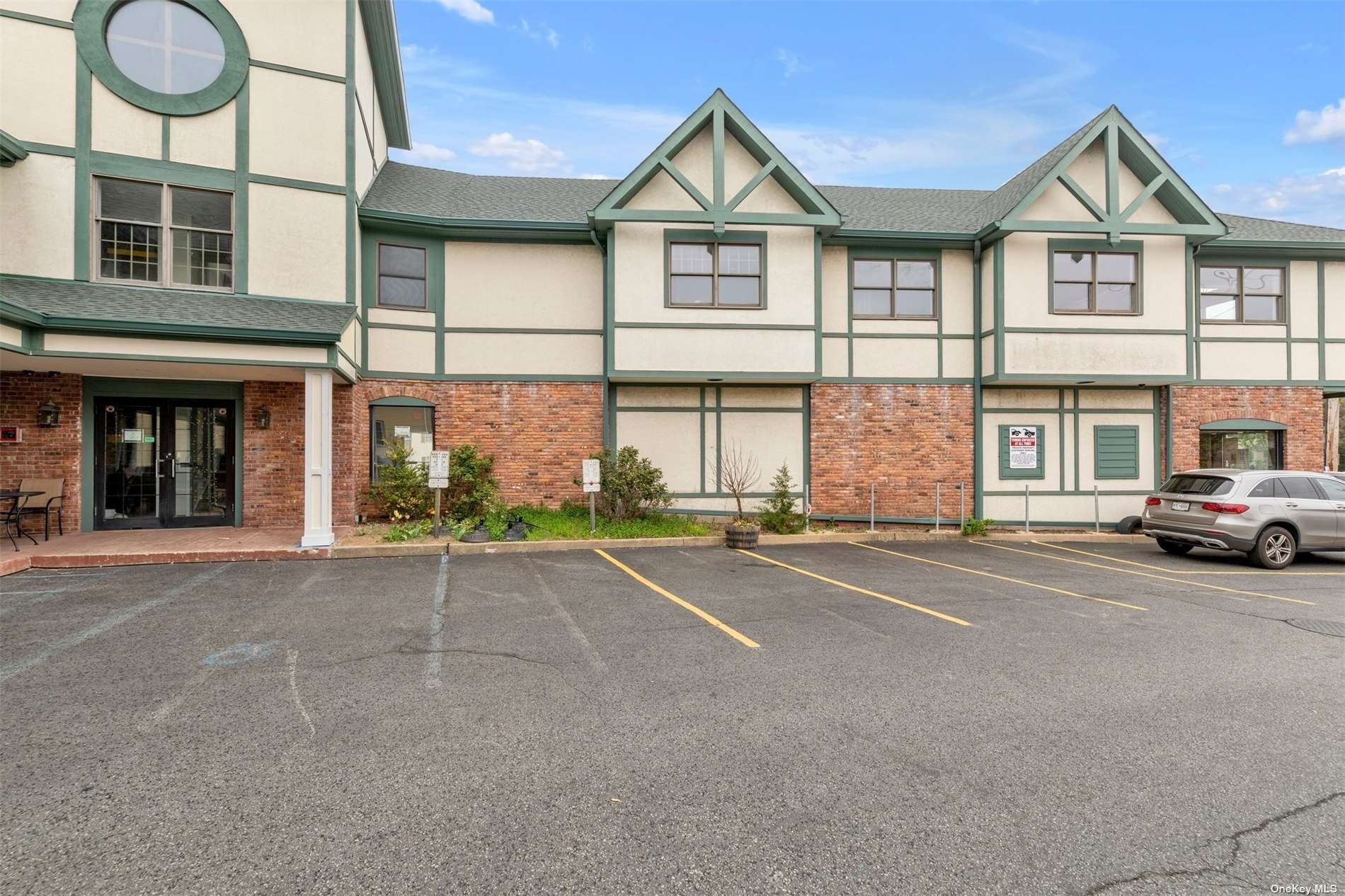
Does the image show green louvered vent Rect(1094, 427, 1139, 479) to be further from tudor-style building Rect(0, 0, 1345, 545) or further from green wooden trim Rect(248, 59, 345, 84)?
green wooden trim Rect(248, 59, 345, 84)

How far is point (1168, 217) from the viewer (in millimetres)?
13719

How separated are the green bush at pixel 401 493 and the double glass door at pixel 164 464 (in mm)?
2743

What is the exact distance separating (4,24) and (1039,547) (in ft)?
66.9

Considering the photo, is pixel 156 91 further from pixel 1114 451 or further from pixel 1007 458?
pixel 1114 451

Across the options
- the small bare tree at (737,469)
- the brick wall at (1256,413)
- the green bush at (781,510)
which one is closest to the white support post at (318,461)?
the small bare tree at (737,469)

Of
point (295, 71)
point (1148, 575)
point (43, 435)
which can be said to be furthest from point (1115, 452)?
point (43, 435)

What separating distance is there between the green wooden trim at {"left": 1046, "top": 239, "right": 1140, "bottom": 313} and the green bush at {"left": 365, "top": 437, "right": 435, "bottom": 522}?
45.9ft

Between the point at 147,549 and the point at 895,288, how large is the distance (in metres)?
15.0

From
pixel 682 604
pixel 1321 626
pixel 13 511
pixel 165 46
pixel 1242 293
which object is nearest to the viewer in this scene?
pixel 1321 626

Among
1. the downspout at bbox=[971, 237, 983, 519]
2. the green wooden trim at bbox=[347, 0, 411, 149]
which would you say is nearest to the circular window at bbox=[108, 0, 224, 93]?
the green wooden trim at bbox=[347, 0, 411, 149]

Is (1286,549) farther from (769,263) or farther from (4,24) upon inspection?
(4,24)

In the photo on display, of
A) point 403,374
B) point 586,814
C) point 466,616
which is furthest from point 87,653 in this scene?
point 403,374

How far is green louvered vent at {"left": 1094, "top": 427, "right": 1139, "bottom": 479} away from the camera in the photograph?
14016 millimetres

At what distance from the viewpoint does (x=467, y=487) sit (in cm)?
1260
